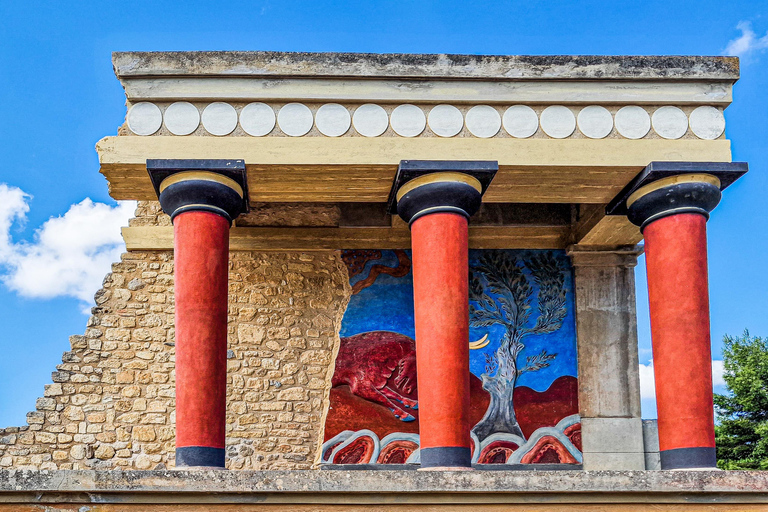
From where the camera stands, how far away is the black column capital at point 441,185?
28.5 feet

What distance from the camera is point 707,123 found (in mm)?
9031

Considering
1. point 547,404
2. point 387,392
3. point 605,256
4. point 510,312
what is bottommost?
point 547,404

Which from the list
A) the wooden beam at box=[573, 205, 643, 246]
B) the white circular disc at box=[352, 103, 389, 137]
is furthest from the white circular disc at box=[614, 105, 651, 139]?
the white circular disc at box=[352, 103, 389, 137]

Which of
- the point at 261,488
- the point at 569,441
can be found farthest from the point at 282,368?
the point at 261,488

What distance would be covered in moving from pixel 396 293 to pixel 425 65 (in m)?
3.15

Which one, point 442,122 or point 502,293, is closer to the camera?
point 442,122

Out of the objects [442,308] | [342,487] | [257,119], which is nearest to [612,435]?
[442,308]

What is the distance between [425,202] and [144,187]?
2860 millimetres

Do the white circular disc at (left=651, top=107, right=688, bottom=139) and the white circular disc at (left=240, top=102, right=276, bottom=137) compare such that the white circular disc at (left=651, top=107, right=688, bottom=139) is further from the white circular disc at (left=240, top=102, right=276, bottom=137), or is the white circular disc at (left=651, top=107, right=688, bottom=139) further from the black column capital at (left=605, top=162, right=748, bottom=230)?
the white circular disc at (left=240, top=102, right=276, bottom=137)

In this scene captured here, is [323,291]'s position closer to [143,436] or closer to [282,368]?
[282,368]

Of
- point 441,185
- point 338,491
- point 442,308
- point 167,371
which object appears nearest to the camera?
point 338,491

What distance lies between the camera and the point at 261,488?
572 cm

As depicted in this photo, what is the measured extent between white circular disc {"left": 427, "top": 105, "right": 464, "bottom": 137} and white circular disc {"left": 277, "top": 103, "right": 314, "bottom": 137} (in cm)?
119

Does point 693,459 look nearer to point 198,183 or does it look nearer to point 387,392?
point 387,392
